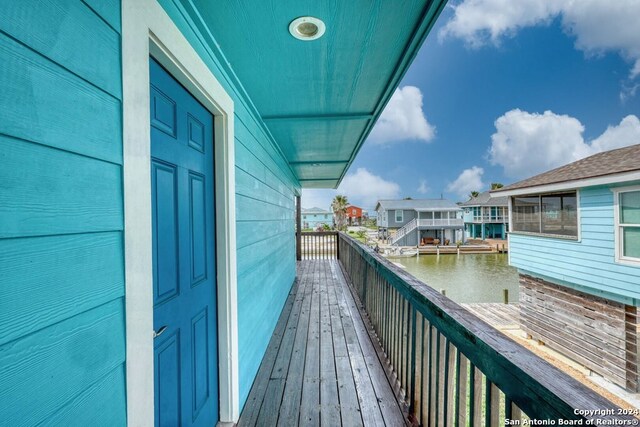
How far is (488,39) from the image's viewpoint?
133ft

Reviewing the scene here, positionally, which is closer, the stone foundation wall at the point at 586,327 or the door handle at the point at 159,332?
the door handle at the point at 159,332

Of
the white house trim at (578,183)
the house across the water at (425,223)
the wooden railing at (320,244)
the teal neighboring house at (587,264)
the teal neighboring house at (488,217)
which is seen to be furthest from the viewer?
the teal neighboring house at (488,217)

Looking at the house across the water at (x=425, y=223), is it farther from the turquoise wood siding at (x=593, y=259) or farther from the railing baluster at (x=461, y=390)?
the railing baluster at (x=461, y=390)

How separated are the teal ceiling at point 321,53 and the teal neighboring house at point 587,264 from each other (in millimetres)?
5846

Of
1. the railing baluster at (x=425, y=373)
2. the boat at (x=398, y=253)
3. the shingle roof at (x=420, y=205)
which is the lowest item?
the boat at (x=398, y=253)

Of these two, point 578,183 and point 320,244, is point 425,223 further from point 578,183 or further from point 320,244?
point 578,183

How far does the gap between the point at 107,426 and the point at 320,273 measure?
5472mm

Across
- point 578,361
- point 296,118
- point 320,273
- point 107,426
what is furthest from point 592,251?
point 107,426

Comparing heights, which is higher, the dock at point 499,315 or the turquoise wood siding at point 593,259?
the turquoise wood siding at point 593,259

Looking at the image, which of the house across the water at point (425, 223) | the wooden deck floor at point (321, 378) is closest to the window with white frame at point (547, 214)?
the wooden deck floor at point (321, 378)

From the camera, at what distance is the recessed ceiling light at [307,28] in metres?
1.26

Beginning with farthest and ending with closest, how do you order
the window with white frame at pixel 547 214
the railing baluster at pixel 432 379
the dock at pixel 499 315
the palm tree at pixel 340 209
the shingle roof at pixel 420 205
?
the palm tree at pixel 340 209
the shingle roof at pixel 420 205
the dock at pixel 499 315
the window with white frame at pixel 547 214
the railing baluster at pixel 432 379

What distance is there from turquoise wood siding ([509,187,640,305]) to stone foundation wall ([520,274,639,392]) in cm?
27

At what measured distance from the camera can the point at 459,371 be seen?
3.81 feet
